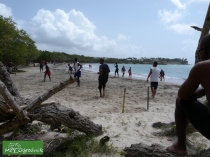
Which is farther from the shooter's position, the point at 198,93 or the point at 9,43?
the point at 9,43

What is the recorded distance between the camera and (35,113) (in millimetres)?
3275

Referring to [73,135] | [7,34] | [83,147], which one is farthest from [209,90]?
[7,34]

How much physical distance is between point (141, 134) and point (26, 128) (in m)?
2.41

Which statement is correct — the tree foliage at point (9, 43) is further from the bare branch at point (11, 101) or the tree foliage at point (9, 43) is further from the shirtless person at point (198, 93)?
the shirtless person at point (198, 93)

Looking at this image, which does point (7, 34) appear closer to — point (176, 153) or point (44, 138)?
point (44, 138)

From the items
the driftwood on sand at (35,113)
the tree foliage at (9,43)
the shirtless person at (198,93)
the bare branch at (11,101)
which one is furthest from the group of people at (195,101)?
the tree foliage at (9,43)

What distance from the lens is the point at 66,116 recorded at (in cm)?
353

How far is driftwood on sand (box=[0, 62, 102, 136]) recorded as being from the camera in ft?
9.38

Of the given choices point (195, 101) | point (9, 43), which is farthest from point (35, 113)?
point (9, 43)

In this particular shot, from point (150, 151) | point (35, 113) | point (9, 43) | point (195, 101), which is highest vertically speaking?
point (9, 43)

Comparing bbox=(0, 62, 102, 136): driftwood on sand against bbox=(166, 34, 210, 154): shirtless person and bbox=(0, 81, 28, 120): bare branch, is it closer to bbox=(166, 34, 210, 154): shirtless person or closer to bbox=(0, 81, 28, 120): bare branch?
bbox=(0, 81, 28, 120): bare branch

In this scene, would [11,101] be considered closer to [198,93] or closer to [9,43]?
[198,93]

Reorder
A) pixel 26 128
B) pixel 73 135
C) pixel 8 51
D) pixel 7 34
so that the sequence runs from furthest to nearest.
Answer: pixel 8 51, pixel 7 34, pixel 26 128, pixel 73 135

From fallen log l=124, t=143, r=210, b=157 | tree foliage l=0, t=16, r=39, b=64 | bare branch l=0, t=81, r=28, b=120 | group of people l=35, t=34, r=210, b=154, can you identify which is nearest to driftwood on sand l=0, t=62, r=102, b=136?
bare branch l=0, t=81, r=28, b=120
